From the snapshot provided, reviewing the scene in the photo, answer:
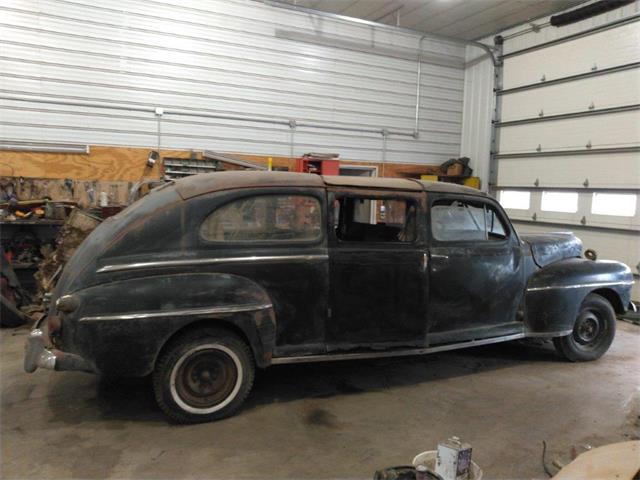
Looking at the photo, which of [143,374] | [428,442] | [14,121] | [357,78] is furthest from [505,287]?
[14,121]

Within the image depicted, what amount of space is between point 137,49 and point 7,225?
3.42 metres

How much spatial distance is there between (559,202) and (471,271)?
594 cm

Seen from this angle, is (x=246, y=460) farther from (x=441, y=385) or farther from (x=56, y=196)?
(x=56, y=196)

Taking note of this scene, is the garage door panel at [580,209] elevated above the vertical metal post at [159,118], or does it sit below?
below

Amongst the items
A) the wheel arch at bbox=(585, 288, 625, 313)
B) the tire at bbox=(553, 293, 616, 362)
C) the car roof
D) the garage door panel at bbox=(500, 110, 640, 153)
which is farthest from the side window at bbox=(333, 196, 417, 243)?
the garage door panel at bbox=(500, 110, 640, 153)

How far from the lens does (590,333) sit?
5.06 metres

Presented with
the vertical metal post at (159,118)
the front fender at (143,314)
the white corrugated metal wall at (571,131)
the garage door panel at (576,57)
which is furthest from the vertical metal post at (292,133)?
the front fender at (143,314)

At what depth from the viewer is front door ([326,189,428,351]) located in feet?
12.3

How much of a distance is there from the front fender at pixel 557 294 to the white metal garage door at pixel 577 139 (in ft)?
12.8

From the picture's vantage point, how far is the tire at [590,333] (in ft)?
16.0

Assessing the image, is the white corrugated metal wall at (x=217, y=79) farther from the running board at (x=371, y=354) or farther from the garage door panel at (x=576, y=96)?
the running board at (x=371, y=354)

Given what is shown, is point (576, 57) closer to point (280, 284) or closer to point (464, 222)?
point (464, 222)

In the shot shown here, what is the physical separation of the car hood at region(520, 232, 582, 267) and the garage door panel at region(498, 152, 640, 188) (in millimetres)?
3628

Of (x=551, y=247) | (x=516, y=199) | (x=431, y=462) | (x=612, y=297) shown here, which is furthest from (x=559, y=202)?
(x=431, y=462)
